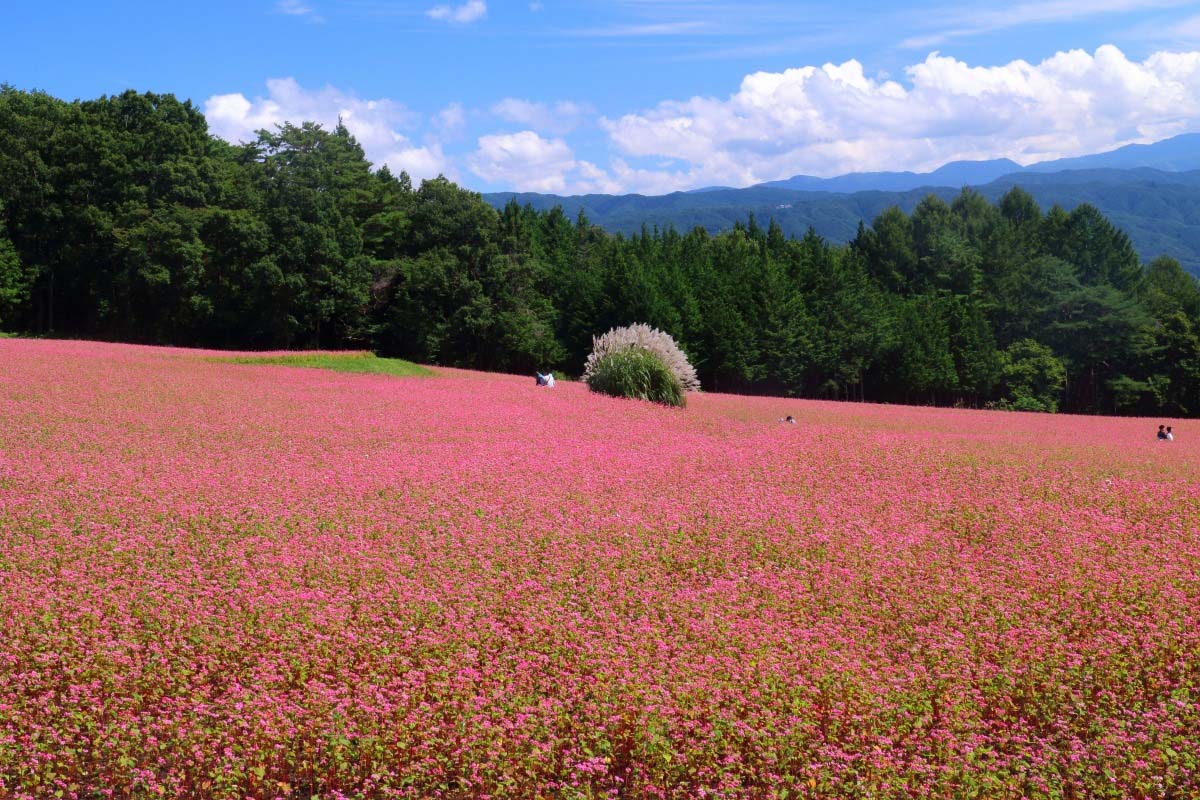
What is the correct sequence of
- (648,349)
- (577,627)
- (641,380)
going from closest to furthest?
(577,627) → (641,380) → (648,349)

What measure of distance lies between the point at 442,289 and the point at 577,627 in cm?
5634

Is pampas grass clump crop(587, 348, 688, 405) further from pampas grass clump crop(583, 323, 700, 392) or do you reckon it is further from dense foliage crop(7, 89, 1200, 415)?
dense foliage crop(7, 89, 1200, 415)

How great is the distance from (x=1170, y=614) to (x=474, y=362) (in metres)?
59.1

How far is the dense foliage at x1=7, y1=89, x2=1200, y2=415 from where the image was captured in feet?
207

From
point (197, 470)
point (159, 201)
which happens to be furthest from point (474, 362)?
point (197, 470)

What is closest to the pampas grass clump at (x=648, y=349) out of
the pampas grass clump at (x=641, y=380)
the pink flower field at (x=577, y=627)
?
the pampas grass clump at (x=641, y=380)

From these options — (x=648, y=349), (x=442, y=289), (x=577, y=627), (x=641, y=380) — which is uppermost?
(x=442, y=289)

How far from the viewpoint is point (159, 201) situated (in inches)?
2584

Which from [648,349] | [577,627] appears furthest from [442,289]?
[577,627]

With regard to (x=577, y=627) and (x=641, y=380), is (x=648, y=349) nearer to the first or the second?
(x=641, y=380)

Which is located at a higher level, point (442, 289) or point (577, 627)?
point (442, 289)

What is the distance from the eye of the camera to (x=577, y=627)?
9953 mm

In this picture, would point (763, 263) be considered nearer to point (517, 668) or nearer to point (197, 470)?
point (197, 470)

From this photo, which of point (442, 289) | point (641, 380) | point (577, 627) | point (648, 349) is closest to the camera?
point (577, 627)
